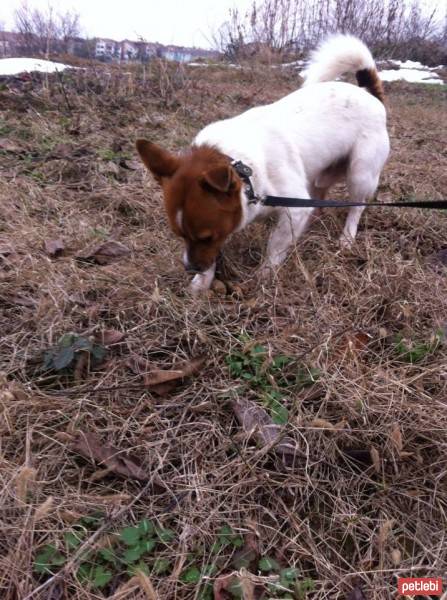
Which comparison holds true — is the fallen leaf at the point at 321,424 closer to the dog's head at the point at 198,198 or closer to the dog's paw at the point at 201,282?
the dog's paw at the point at 201,282

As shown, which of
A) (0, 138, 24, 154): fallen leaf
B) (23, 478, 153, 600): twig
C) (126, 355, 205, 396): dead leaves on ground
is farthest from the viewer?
(0, 138, 24, 154): fallen leaf

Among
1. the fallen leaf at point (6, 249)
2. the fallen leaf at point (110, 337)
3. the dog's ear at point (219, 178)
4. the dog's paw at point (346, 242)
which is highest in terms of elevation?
the dog's ear at point (219, 178)

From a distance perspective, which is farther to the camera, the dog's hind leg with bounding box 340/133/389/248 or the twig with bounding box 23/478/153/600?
the dog's hind leg with bounding box 340/133/389/248

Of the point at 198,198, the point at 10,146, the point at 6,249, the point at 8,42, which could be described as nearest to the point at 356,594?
the point at 198,198

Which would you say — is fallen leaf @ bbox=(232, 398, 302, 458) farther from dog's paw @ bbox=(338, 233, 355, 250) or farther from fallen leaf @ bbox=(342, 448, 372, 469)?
dog's paw @ bbox=(338, 233, 355, 250)

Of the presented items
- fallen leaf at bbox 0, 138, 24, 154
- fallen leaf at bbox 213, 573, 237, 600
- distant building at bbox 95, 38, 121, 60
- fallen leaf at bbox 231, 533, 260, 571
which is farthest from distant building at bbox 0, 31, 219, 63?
fallen leaf at bbox 213, 573, 237, 600

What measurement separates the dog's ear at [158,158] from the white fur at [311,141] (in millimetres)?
304

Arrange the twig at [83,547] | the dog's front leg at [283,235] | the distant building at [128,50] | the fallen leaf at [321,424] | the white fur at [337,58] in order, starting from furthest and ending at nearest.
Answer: the distant building at [128,50] < the white fur at [337,58] < the dog's front leg at [283,235] < the fallen leaf at [321,424] < the twig at [83,547]

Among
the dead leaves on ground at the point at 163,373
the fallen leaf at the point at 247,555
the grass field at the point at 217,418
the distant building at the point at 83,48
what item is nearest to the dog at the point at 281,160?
the grass field at the point at 217,418

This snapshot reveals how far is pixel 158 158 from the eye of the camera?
98.8 inches

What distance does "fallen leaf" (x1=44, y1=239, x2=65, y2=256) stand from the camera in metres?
2.79

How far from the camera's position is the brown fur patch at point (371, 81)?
3.86m

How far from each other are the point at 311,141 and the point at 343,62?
104 cm

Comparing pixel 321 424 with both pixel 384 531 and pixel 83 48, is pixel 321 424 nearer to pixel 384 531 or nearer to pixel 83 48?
pixel 384 531
